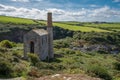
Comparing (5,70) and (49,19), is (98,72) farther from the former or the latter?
(49,19)

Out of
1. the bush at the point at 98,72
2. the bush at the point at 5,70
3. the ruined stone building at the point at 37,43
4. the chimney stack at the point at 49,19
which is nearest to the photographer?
the bush at the point at 98,72

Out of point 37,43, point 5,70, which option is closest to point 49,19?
point 37,43

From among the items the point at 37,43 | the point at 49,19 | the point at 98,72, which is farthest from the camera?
the point at 49,19

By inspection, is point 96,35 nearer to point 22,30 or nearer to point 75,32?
point 75,32

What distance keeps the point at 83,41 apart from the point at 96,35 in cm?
932

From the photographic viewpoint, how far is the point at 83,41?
297 feet

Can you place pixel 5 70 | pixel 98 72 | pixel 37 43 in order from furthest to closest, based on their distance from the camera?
pixel 37 43
pixel 5 70
pixel 98 72

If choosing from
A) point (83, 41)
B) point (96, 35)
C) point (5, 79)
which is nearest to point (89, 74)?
point (5, 79)

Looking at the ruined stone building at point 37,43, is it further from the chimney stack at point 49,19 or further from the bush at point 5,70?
the bush at point 5,70

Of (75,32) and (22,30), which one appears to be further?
(75,32)

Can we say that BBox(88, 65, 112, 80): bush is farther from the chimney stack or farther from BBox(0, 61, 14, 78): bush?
the chimney stack

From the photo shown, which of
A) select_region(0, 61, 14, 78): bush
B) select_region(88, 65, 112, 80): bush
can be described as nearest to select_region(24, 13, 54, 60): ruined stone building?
select_region(0, 61, 14, 78): bush

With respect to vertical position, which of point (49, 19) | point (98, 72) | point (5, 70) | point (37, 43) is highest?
point (49, 19)

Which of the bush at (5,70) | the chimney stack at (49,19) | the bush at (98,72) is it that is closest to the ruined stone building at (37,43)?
the chimney stack at (49,19)
